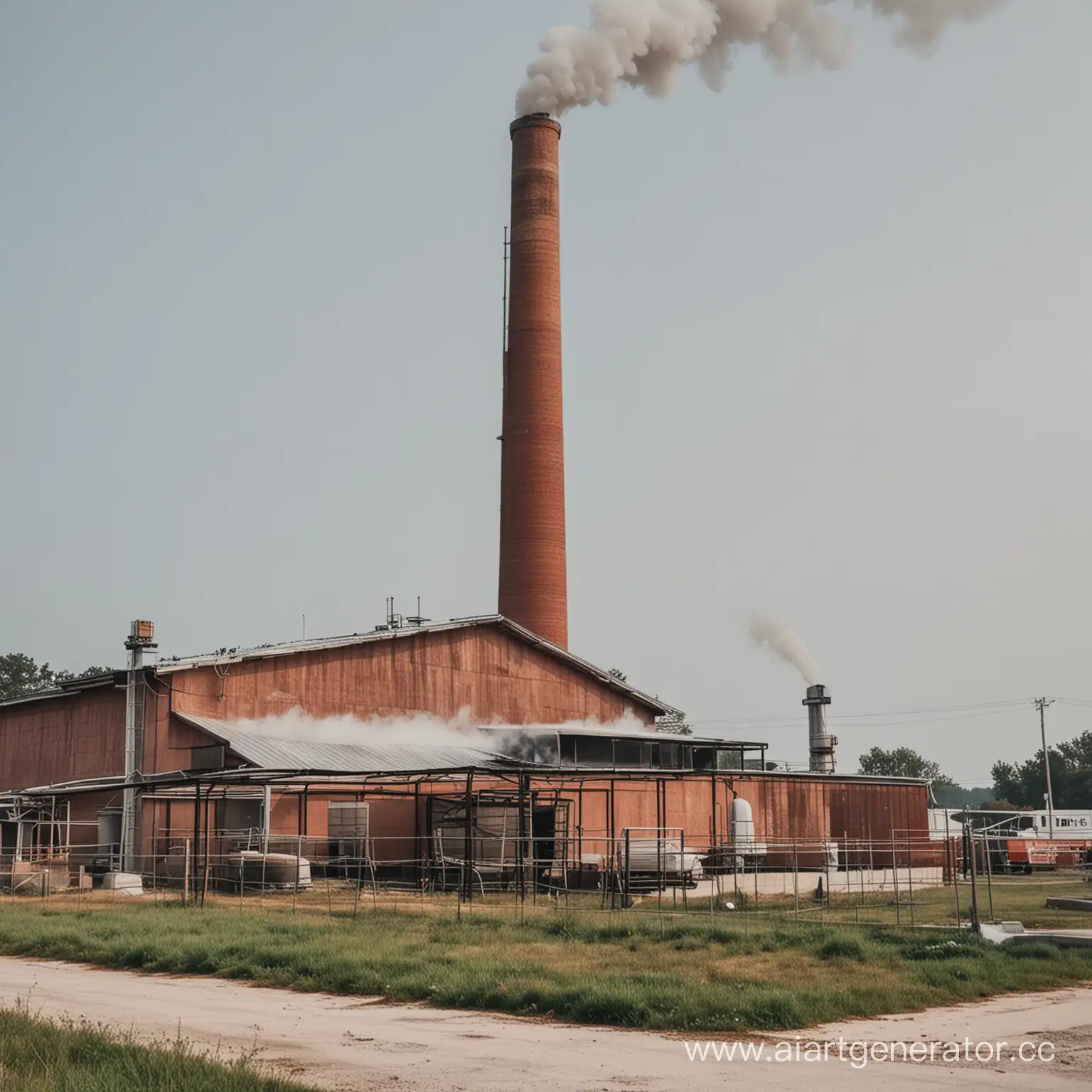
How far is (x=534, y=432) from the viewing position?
59.2 metres

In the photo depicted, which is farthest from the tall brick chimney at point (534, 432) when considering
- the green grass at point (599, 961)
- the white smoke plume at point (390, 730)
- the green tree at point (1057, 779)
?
the green tree at point (1057, 779)

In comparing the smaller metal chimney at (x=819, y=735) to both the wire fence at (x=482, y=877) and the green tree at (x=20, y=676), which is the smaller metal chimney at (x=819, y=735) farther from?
the green tree at (x=20, y=676)

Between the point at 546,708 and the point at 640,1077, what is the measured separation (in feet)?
150

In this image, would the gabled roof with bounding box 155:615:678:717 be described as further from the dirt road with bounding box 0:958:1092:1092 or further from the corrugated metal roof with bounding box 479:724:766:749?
the dirt road with bounding box 0:958:1092:1092

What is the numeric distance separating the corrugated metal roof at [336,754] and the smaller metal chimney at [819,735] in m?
22.9

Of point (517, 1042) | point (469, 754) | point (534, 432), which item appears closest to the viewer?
point (517, 1042)

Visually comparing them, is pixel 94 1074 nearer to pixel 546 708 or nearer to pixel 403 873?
pixel 403 873

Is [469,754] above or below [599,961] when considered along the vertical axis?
above

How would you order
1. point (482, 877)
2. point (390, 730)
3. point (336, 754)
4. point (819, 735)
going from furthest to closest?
point (819, 735) < point (390, 730) < point (336, 754) < point (482, 877)

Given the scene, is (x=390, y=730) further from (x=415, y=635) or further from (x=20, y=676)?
(x=20, y=676)

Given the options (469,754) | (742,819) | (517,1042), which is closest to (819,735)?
(742,819)

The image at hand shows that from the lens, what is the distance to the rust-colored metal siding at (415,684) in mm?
46719

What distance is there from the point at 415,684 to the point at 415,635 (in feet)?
6.25

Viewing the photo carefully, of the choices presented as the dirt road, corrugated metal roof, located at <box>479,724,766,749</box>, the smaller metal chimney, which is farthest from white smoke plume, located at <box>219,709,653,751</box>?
the dirt road
